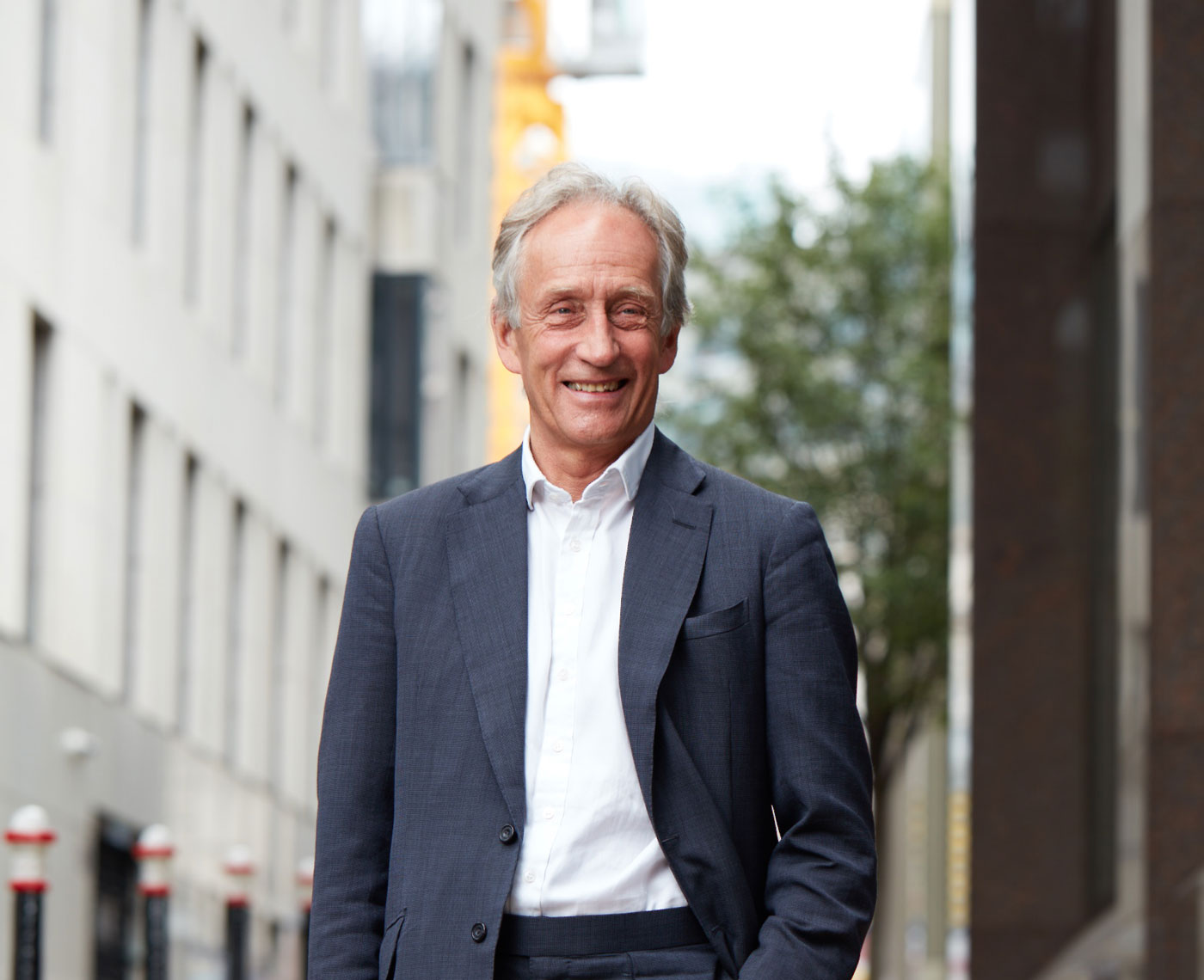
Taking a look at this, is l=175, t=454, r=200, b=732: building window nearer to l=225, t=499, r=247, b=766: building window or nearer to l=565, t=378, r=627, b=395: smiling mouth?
l=225, t=499, r=247, b=766: building window

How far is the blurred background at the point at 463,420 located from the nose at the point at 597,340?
5.04m

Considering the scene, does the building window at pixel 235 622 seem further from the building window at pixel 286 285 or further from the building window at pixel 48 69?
the building window at pixel 48 69

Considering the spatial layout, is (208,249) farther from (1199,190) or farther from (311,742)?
(1199,190)

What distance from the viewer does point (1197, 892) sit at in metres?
8.21

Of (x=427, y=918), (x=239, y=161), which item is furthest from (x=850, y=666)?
(x=239, y=161)

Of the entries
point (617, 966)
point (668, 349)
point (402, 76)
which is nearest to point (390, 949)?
point (617, 966)

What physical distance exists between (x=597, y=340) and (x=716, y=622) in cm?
43

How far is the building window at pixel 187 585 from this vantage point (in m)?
17.4

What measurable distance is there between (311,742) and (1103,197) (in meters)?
12.3

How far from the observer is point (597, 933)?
3.01 m

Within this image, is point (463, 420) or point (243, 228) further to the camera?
point (463, 420)

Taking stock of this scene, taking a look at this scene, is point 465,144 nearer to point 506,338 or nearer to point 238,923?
point 238,923

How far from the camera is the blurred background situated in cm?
962

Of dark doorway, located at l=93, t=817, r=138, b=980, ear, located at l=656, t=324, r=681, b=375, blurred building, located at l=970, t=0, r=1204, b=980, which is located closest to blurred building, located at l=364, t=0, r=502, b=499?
dark doorway, located at l=93, t=817, r=138, b=980
